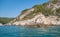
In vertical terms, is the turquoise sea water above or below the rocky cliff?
below

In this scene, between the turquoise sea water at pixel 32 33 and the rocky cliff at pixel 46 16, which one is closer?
the turquoise sea water at pixel 32 33

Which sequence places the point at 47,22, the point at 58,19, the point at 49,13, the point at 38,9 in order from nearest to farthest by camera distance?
1. the point at 47,22
2. the point at 58,19
3. the point at 49,13
4. the point at 38,9

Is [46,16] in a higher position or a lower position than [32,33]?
higher

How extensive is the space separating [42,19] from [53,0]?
37.6 m

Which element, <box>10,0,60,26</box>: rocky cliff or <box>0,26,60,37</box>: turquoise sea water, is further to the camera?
<box>10,0,60,26</box>: rocky cliff

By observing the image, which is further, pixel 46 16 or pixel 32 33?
pixel 46 16

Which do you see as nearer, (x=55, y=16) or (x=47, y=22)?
(x=47, y=22)

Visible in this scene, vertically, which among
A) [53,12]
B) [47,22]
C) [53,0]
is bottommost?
[47,22]

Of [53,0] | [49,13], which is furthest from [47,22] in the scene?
[53,0]

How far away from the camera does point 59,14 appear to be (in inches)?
4491

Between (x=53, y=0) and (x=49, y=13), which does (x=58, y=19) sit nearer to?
(x=49, y=13)

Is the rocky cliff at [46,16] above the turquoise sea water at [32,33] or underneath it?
above

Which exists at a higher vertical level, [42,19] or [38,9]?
[38,9]

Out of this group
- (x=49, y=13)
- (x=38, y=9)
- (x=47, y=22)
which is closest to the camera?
(x=47, y=22)
